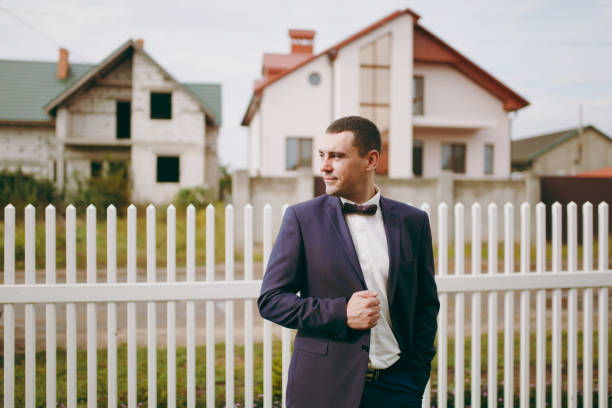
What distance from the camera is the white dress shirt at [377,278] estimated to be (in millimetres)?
1933

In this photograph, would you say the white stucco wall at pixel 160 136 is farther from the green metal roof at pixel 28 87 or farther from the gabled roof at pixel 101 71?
the green metal roof at pixel 28 87

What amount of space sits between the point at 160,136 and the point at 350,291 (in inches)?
813

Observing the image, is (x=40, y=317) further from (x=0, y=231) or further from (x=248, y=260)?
(x=0, y=231)

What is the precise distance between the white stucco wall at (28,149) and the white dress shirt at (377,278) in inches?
895

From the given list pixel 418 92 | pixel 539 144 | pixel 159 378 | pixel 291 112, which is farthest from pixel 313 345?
pixel 539 144

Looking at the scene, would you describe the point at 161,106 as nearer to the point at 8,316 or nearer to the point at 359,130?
the point at 8,316

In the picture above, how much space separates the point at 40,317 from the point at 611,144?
40.5m

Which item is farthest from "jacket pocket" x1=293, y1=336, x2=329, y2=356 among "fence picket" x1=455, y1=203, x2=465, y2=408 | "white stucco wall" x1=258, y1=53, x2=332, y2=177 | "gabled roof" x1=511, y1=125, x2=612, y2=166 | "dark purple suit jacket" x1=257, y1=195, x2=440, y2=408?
"gabled roof" x1=511, y1=125, x2=612, y2=166

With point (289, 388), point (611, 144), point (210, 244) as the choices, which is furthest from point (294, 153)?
point (611, 144)

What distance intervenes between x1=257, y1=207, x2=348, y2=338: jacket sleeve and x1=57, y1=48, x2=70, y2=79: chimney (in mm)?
24927

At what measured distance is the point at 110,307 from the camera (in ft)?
9.65

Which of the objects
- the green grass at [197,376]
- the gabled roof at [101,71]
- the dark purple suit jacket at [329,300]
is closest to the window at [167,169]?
the gabled roof at [101,71]

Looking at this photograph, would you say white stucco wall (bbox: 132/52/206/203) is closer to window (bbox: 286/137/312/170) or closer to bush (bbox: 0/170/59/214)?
bush (bbox: 0/170/59/214)

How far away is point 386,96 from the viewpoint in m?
19.3
